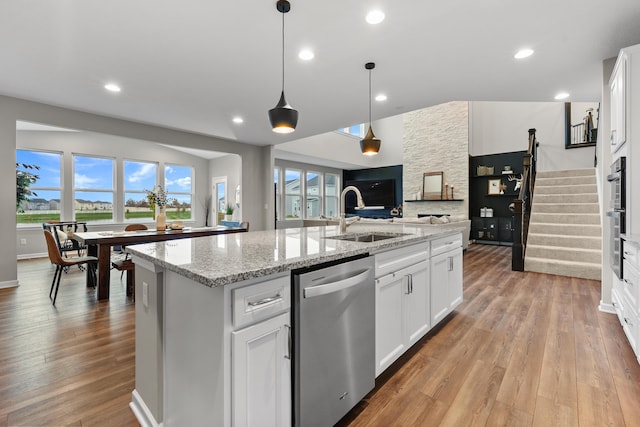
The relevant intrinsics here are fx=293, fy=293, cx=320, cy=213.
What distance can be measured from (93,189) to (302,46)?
23.3ft

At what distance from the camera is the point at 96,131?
4.60m

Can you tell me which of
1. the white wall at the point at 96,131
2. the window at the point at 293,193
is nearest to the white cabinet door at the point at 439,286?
the white wall at the point at 96,131

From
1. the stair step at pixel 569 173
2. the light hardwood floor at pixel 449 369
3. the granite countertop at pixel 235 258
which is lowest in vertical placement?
the light hardwood floor at pixel 449 369

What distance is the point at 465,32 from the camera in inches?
95.3

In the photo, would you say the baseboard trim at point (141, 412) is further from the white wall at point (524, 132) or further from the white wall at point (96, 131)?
the white wall at point (524, 132)

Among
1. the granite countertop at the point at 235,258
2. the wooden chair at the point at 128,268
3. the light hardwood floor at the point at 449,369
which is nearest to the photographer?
the granite countertop at the point at 235,258

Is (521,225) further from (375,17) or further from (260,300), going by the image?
(260,300)

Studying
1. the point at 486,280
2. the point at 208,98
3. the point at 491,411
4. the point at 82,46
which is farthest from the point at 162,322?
the point at 486,280

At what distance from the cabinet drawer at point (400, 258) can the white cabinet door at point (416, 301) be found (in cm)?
5

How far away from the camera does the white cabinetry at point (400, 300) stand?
174 cm

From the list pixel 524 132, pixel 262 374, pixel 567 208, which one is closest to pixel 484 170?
pixel 524 132

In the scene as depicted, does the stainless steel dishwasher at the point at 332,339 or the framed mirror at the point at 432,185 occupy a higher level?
the framed mirror at the point at 432,185

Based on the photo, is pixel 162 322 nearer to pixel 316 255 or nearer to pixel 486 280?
pixel 316 255

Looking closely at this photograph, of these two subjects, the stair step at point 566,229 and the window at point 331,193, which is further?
the window at point 331,193
